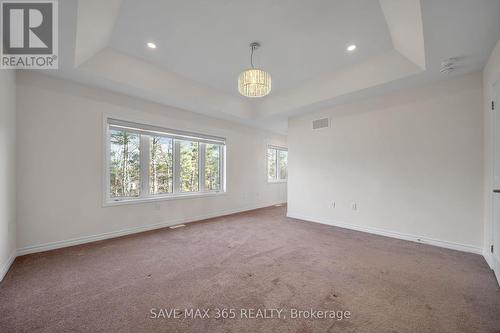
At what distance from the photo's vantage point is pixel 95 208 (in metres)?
3.29

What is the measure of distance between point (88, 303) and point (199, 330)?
1080 mm

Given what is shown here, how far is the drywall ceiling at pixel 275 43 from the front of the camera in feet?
6.84

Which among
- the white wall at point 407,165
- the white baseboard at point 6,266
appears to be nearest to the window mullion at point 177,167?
the white baseboard at point 6,266

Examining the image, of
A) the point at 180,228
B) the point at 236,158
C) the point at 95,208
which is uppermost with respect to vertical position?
the point at 236,158

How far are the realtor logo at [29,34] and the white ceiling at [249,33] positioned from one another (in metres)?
0.68

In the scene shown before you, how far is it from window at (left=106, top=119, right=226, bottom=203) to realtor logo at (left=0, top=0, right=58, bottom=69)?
1.11m

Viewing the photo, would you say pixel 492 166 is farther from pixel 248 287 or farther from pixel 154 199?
pixel 154 199

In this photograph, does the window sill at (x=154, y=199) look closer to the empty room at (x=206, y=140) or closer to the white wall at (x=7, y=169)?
the empty room at (x=206, y=140)

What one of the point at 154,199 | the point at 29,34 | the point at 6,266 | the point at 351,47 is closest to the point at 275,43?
the point at 351,47

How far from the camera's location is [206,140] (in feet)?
Result: 16.0

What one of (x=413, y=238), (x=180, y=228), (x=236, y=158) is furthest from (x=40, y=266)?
(x=413, y=238)

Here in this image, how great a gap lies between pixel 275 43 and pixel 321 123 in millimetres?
2223

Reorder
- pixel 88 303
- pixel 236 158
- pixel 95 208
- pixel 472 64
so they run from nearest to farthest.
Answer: pixel 88 303
pixel 472 64
pixel 95 208
pixel 236 158

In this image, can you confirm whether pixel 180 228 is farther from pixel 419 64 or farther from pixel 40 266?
pixel 419 64
